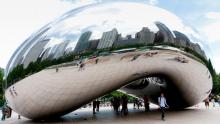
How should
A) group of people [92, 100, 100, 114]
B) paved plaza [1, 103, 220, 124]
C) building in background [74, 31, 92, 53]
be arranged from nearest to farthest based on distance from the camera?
building in background [74, 31, 92, 53] < paved plaza [1, 103, 220, 124] < group of people [92, 100, 100, 114]

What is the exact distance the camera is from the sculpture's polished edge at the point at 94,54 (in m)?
10.9

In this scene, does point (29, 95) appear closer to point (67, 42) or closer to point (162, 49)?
point (67, 42)

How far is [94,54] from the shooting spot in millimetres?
10828

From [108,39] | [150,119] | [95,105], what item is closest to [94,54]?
[108,39]

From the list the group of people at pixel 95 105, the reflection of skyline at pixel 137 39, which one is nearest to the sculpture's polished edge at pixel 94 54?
the reflection of skyline at pixel 137 39

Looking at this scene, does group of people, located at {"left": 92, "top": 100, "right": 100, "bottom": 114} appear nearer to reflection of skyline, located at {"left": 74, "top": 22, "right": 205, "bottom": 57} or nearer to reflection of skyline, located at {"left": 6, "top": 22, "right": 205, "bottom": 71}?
reflection of skyline, located at {"left": 6, "top": 22, "right": 205, "bottom": 71}

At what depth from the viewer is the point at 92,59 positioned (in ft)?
35.7

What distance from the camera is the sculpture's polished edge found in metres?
10.9

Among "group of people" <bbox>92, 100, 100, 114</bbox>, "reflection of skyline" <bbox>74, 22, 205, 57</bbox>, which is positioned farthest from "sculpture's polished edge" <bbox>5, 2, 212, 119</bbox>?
"group of people" <bbox>92, 100, 100, 114</bbox>

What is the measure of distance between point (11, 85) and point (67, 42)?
10.1 ft

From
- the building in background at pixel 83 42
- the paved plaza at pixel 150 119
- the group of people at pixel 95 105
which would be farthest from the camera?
the group of people at pixel 95 105

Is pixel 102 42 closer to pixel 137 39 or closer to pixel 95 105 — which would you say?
pixel 137 39

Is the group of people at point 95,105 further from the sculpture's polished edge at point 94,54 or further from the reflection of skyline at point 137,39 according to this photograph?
the reflection of skyline at point 137,39

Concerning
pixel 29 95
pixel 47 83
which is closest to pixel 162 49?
pixel 47 83
